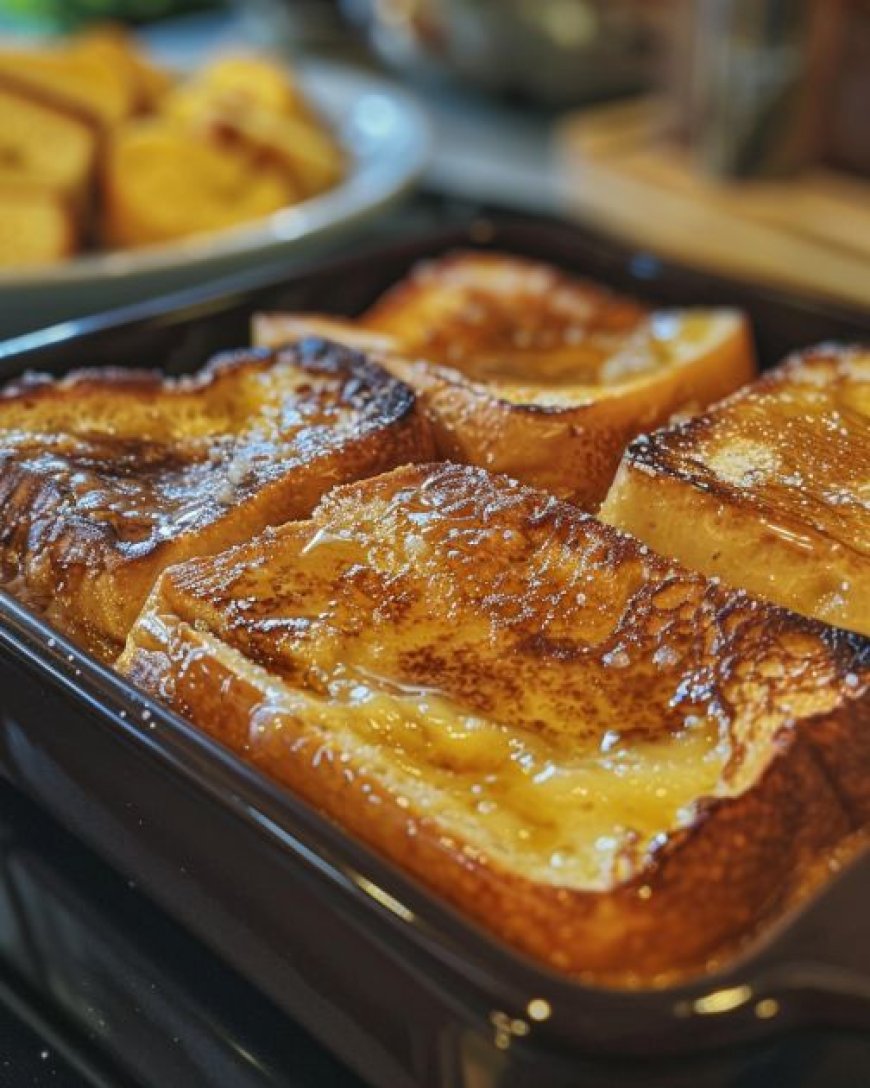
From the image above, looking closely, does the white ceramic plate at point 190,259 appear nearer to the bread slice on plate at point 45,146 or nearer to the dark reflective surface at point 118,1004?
the bread slice on plate at point 45,146

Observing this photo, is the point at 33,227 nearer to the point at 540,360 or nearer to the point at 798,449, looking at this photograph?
the point at 540,360

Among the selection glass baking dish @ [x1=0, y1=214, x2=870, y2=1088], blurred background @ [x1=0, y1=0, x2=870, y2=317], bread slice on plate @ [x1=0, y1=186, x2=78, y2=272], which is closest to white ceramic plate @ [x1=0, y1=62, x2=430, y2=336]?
bread slice on plate @ [x1=0, y1=186, x2=78, y2=272]

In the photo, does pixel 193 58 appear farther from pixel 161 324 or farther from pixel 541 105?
pixel 161 324

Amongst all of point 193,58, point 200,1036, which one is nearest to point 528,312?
point 200,1036

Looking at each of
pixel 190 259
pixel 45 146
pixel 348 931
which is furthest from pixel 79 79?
pixel 348 931

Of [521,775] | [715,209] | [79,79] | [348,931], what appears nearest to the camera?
[348,931]

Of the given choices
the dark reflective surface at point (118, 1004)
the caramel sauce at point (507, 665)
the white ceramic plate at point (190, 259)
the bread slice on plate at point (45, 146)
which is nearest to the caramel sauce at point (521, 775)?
the caramel sauce at point (507, 665)
